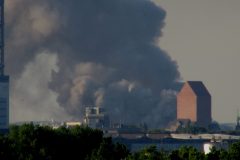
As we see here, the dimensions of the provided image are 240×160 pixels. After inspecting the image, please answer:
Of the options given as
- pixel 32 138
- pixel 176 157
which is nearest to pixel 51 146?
pixel 32 138

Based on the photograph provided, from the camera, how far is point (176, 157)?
90625 mm

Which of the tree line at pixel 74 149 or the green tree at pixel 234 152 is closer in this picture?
the tree line at pixel 74 149

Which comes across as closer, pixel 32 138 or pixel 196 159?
pixel 196 159

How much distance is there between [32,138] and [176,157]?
32.9ft

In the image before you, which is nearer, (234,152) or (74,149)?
(234,152)

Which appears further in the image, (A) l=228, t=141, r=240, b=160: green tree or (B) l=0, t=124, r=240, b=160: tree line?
(A) l=228, t=141, r=240, b=160: green tree

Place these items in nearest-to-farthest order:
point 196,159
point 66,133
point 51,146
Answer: point 196,159
point 51,146
point 66,133

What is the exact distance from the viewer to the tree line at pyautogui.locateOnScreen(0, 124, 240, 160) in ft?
295

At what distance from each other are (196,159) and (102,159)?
6338 millimetres

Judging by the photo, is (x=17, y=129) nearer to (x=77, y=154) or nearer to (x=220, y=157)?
(x=77, y=154)

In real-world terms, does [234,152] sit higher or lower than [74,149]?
lower

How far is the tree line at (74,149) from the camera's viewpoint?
90000 millimetres

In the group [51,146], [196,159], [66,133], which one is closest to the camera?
[196,159]

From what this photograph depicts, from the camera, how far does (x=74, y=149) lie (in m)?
97.9
